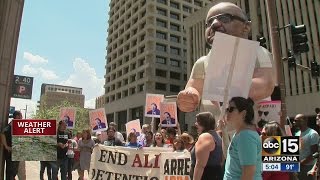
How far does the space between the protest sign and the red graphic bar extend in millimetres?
2496

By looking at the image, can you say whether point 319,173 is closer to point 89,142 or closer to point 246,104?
point 246,104

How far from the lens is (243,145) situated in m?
2.87

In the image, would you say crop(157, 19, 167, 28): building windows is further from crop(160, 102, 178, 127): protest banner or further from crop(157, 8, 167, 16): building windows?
crop(160, 102, 178, 127): protest banner

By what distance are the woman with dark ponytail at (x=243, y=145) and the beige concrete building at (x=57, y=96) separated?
11486cm

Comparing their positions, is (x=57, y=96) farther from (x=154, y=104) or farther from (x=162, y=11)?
(x=154, y=104)

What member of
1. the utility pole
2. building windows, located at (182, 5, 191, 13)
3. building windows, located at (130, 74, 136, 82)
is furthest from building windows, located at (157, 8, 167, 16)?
the utility pole

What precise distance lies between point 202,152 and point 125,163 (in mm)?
2726

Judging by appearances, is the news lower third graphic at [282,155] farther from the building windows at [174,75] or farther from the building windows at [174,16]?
the building windows at [174,16]

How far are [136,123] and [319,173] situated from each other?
7.72 m

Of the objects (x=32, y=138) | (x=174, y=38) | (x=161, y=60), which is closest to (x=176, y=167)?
(x=32, y=138)

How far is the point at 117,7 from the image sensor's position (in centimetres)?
7619

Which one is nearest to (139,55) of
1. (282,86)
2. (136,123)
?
(136,123)

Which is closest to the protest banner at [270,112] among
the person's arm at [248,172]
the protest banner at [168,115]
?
the person's arm at [248,172]

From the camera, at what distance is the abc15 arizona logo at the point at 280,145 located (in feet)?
15.8
